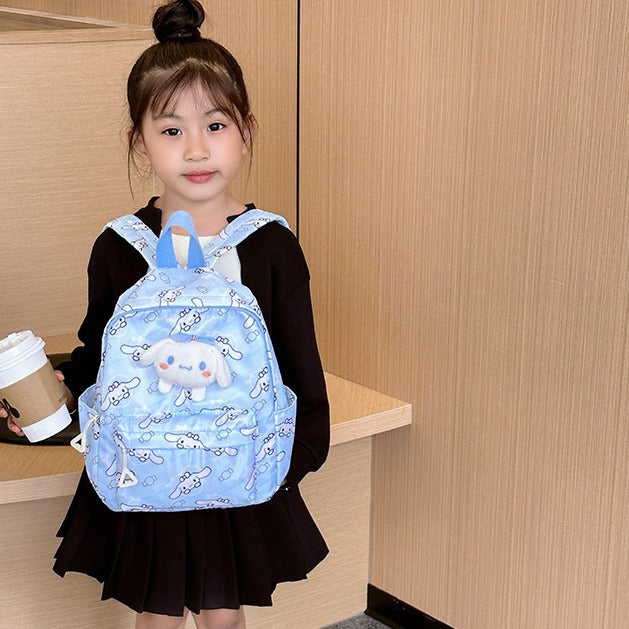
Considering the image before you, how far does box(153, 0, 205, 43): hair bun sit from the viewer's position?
48.7 inches

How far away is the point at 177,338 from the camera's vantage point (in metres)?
1.13

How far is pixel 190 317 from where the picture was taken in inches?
44.6

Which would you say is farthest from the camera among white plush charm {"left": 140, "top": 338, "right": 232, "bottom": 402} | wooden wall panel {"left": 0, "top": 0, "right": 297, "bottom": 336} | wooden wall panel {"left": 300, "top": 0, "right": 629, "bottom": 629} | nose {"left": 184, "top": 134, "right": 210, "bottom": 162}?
wooden wall panel {"left": 0, "top": 0, "right": 297, "bottom": 336}

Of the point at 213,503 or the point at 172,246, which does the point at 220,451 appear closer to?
the point at 213,503

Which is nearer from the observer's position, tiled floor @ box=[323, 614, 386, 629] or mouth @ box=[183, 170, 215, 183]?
mouth @ box=[183, 170, 215, 183]

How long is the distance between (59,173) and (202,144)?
649mm

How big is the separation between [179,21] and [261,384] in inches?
15.9

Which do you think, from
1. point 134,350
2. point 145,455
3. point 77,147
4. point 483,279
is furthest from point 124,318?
point 77,147

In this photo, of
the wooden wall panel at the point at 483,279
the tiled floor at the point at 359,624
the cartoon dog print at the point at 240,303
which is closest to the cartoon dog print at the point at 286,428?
the cartoon dog print at the point at 240,303

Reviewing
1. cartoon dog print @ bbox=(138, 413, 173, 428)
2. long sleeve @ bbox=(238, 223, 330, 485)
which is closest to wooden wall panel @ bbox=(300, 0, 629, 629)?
long sleeve @ bbox=(238, 223, 330, 485)

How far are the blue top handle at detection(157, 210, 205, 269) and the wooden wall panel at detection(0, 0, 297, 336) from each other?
0.64 metres

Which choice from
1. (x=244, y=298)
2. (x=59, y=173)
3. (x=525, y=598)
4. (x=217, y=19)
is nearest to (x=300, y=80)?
(x=217, y=19)

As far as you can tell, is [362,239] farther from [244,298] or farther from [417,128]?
[244,298]

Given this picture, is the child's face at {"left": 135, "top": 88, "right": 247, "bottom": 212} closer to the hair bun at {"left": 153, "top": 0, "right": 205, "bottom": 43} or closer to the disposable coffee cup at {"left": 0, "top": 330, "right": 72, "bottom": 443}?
the hair bun at {"left": 153, "top": 0, "right": 205, "bottom": 43}
